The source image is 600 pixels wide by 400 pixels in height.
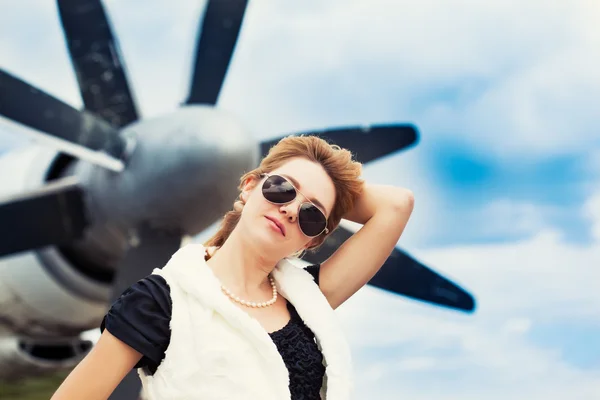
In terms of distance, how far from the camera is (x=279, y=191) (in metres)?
1.64

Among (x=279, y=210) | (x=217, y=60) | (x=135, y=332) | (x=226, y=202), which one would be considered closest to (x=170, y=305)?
(x=135, y=332)

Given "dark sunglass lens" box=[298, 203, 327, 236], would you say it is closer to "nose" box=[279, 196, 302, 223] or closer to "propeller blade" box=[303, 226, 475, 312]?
"nose" box=[279, 196, 302, 223]

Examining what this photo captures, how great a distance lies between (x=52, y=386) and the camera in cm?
910

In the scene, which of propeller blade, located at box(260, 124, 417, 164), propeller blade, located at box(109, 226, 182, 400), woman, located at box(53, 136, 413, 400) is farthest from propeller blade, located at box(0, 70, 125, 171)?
woman, located at box(53, 136, 413, 400)

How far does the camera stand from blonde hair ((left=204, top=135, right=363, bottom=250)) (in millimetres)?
1758

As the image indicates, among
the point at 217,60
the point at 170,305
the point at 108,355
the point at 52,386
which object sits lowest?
the point at 52,386

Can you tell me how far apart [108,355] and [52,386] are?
870cm

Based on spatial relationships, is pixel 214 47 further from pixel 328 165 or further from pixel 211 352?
pixel 211 352

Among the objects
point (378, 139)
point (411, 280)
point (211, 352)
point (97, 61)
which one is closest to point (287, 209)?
point (211, 352)

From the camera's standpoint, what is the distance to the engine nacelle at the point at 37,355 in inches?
322

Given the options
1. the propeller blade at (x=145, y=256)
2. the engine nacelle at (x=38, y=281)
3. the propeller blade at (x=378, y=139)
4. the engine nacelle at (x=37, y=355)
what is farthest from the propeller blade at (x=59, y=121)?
the engine nacelle at (x=37, y=355)

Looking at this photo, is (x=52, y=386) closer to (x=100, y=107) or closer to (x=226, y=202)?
(x=100, y=107)

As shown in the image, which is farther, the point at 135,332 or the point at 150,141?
the point at 150,141

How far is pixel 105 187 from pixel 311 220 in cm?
501
